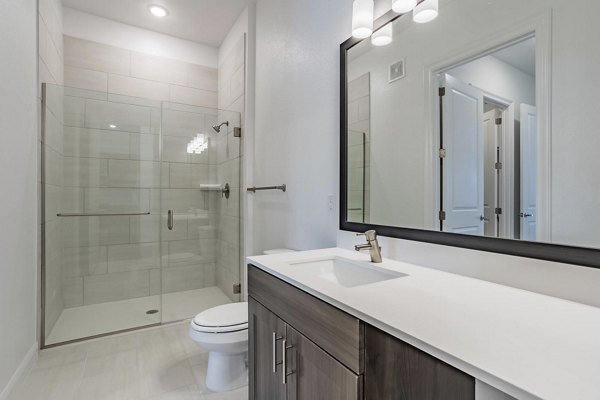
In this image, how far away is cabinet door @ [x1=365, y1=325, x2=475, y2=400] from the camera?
0.54 m

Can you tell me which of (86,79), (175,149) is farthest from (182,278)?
(86,79)

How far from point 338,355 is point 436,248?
1.99ft

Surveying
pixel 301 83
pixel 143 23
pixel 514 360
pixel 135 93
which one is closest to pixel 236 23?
pixel 143 23

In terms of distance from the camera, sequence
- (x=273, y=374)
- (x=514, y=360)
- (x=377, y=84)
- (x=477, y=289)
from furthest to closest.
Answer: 1. (x=377, y=84)
2. (x=273, y=374)
3. (x=477, y=289)
4. (x=514, y=360)

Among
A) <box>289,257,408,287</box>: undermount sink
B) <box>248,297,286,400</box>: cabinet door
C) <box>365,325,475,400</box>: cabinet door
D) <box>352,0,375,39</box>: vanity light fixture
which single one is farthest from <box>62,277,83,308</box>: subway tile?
<box>352,0,375,39</box>: vanity light fixture

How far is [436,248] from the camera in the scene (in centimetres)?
115

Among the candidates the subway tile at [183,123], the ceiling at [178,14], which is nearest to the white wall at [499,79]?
the ceiling at [178,14]

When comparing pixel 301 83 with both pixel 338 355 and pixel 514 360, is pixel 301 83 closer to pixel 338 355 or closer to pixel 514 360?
pixel 338 355

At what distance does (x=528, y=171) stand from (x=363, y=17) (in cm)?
98

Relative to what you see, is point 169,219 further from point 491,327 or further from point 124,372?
point 491,327

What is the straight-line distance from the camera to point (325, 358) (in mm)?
838

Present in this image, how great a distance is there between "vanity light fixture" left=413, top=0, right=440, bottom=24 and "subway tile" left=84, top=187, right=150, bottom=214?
Result: 2.57 metres

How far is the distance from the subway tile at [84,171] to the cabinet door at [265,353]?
2.14m

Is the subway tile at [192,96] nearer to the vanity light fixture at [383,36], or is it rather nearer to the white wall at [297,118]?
the white wall at [297,118]
